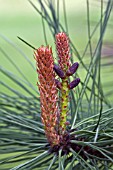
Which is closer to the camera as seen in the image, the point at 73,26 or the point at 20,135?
the point at 20,135

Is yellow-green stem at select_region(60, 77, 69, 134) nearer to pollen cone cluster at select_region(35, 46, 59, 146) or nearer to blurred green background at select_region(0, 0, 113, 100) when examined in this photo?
pollen cone cluster at select_region(35, 46, 59, 146)

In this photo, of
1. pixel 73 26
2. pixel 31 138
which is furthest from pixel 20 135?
pixel 73 26

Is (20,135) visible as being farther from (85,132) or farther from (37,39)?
(37,39)

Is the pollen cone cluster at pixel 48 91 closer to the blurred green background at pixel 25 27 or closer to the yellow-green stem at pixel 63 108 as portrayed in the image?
the yellow-green stem at pixel 63 108

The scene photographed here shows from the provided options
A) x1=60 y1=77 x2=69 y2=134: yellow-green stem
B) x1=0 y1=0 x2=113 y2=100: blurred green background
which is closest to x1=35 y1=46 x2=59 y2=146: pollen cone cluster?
x1=60 y1=77 x2=69 y2=134: yellow-green stem

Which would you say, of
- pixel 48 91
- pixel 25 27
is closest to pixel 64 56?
pixel 48 91

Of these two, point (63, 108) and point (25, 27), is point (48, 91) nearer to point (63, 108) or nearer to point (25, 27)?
point (63, 108)

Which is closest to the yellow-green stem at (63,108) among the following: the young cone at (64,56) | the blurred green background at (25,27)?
the young cone at (64,56)

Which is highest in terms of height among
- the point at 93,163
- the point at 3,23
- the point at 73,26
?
the point at 3,23
